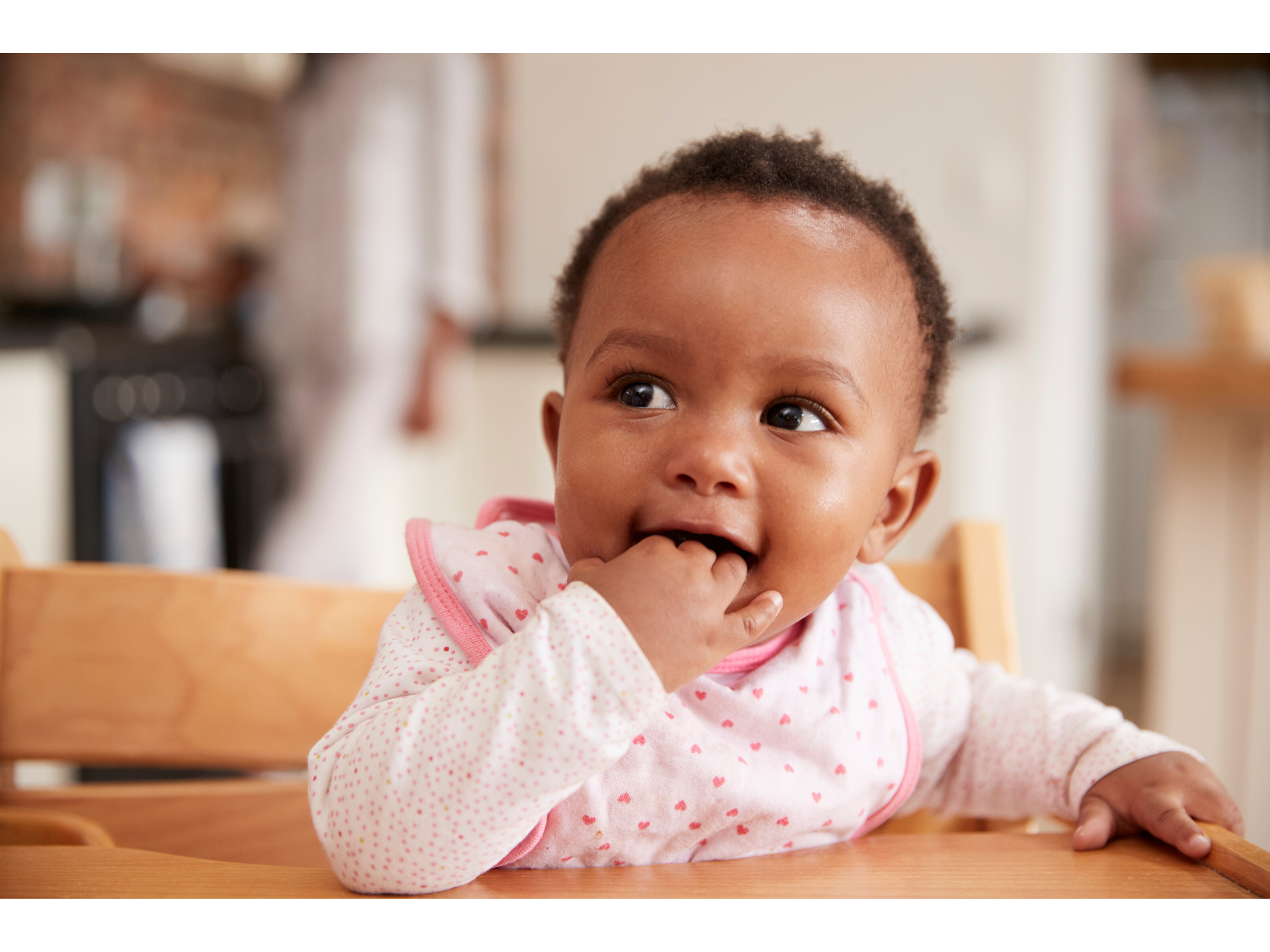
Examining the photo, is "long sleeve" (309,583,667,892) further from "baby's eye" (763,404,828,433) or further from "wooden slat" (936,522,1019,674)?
"wooden slat" (936,522,1019,674)

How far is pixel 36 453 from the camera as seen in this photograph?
2182mm

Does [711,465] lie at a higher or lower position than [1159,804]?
higher

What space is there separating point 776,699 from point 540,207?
2.23 metres

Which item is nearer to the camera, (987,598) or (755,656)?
(755,656)

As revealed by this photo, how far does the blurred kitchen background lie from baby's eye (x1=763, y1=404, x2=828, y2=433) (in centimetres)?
127

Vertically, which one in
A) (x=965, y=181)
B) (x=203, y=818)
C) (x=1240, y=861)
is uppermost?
(x=965, y=181)

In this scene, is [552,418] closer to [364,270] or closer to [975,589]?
[975,589]

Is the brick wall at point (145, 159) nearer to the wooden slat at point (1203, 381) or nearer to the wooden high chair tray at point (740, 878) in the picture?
the wooden slat at point (1203, 381)

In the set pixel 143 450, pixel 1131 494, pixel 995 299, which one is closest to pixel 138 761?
pixel 143 450

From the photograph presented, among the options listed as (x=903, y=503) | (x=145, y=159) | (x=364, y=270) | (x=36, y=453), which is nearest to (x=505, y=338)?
(x=364, y=270)

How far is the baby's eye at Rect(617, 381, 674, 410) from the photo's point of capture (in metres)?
0.56

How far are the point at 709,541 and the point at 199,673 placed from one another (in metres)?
0.43
